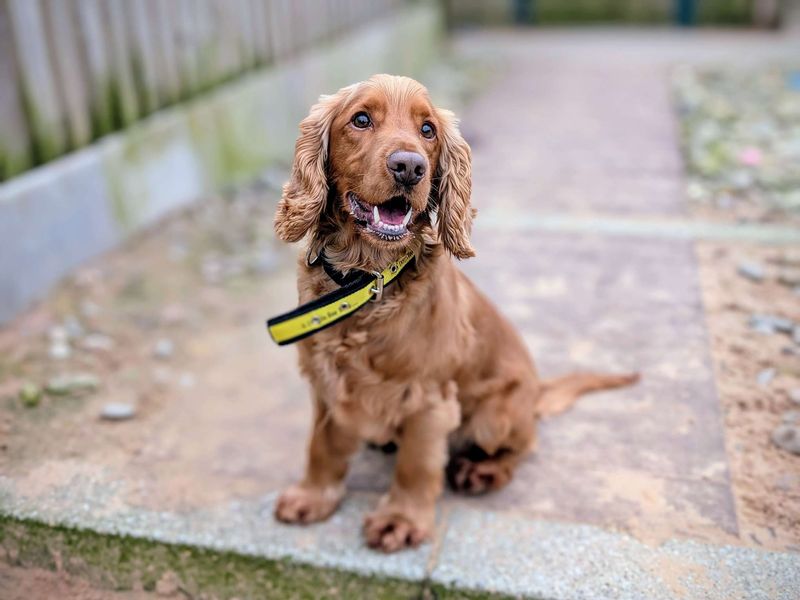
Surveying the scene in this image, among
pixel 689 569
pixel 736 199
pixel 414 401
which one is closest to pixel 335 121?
pixel 414 401

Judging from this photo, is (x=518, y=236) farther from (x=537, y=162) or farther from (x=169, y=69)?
(x=169, y=69)

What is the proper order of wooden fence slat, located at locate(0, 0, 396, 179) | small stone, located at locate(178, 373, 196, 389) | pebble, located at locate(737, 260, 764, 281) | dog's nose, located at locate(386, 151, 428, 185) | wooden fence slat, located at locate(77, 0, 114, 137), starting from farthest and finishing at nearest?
wooden fence slat, located at locate(77, 0, 114, 137) < pebble, located at locate(737, 260, 764, 281) < wooden fence slat, located at locate(0, 0, 396, 179) < small stone, located at locate(178, 373, 196, 389) < dog's nose, located at locate(386, 151, 428, 185)

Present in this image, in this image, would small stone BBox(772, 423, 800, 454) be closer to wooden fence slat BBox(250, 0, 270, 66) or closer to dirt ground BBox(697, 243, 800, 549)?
dirt ground BBox(697, 243, 800, 549)

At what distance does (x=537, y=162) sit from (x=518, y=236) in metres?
1.67

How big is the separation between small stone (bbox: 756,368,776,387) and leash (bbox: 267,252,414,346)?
1.80m

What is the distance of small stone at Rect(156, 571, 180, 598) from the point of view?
2682 mm

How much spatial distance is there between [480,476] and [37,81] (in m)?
3.02

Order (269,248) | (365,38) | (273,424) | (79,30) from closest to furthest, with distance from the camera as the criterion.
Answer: (273,424) → (79,30) → (269,248) → (365,38)

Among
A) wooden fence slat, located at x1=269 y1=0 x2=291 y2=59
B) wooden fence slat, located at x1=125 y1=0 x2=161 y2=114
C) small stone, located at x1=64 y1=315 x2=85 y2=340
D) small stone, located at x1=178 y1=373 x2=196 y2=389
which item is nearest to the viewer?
→ small stone, located at x1=178 y1=373 x2=196 y2=389

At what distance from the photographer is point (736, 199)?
5.50 m

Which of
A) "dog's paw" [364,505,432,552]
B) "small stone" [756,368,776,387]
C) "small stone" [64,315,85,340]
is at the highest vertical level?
"dog's paw" [364,505,432,552]

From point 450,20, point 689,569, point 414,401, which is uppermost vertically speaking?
point 414,401

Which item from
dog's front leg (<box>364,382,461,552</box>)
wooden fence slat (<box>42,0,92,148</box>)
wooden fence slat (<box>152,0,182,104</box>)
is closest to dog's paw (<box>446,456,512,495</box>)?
dog's front leg (<box>364,382,461,552</box>)

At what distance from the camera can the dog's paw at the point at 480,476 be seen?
2.88m
